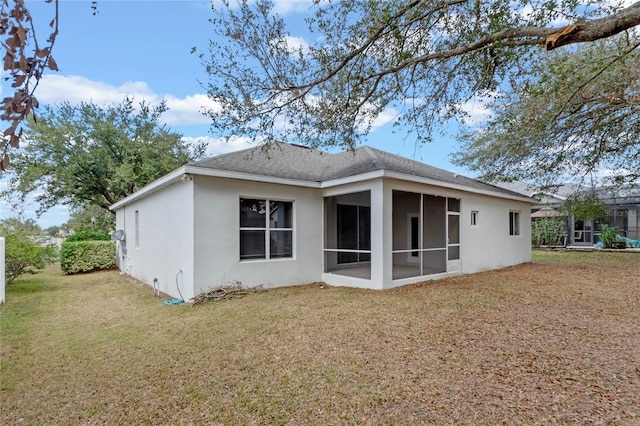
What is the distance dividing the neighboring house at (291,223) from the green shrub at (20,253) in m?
2.61

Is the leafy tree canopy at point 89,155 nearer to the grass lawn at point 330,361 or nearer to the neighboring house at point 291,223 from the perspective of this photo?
the neighboring house at point 291,223

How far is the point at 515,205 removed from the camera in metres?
13.7

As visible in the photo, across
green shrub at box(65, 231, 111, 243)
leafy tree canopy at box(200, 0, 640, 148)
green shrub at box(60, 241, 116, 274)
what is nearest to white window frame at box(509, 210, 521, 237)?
leafy tree canopy at box(200, 0, 640, 148)

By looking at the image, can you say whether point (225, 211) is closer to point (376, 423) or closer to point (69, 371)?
point (69, 371)

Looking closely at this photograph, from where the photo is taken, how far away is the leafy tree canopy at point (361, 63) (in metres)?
5.40


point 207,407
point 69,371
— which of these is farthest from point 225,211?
point 207,407

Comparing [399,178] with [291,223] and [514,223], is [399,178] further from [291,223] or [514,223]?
[514,223]

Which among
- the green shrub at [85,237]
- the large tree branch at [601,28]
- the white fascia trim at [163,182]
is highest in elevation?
the large tree branch at [601,28]

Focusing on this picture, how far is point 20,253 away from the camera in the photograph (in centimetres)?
909

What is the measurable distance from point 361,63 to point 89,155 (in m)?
17.6

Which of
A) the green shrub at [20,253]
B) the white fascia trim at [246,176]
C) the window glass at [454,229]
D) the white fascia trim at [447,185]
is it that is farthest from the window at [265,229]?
the green shrub at [20,253]

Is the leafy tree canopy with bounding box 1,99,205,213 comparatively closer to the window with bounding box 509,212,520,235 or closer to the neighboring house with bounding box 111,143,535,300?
the neighboring house with bounding box 111,143,535,300

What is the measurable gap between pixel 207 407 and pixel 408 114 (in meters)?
6.57

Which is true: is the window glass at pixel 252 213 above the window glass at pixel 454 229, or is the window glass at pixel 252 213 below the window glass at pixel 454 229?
above
